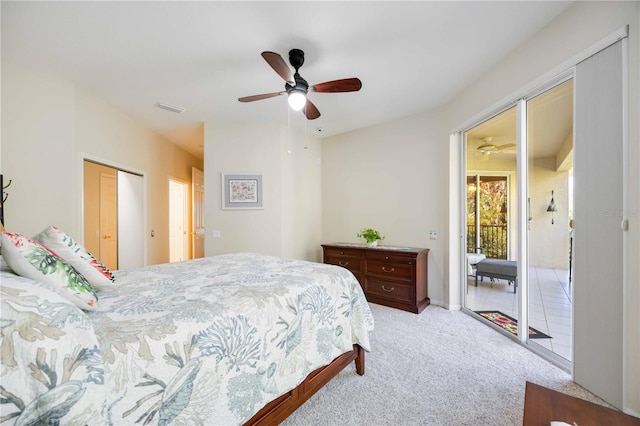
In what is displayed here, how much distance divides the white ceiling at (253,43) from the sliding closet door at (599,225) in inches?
27.9

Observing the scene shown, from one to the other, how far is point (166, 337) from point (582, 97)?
2853 millimetres

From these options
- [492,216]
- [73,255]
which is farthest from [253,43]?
[492,216]

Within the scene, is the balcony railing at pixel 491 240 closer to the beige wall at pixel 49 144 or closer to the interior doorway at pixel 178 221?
the beige wall at pixel 49 144

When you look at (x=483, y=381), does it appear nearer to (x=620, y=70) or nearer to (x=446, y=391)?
(x=446, y=391)

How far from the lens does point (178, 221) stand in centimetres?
580

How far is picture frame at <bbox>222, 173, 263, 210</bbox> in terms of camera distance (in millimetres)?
3912

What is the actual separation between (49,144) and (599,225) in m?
4.64

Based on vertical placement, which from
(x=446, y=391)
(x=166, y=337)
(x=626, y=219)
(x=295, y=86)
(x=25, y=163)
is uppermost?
(x=295, y=86)

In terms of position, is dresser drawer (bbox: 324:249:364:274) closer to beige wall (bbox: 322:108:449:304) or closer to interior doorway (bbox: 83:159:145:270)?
beige wall (bbox: 322:108:449:304)

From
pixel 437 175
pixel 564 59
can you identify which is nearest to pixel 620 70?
pixel 564 59

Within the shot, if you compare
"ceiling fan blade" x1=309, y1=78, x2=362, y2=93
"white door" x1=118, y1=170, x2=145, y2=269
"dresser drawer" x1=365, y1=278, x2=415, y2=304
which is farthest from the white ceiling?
"dresser drawer" x1=365, y1=278, x2=415, y2=304

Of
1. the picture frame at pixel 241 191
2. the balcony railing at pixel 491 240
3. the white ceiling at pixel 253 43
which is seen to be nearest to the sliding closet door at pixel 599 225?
the white ceiling at pixel 253 43

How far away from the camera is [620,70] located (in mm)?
1600

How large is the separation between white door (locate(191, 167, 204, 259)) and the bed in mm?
4106
